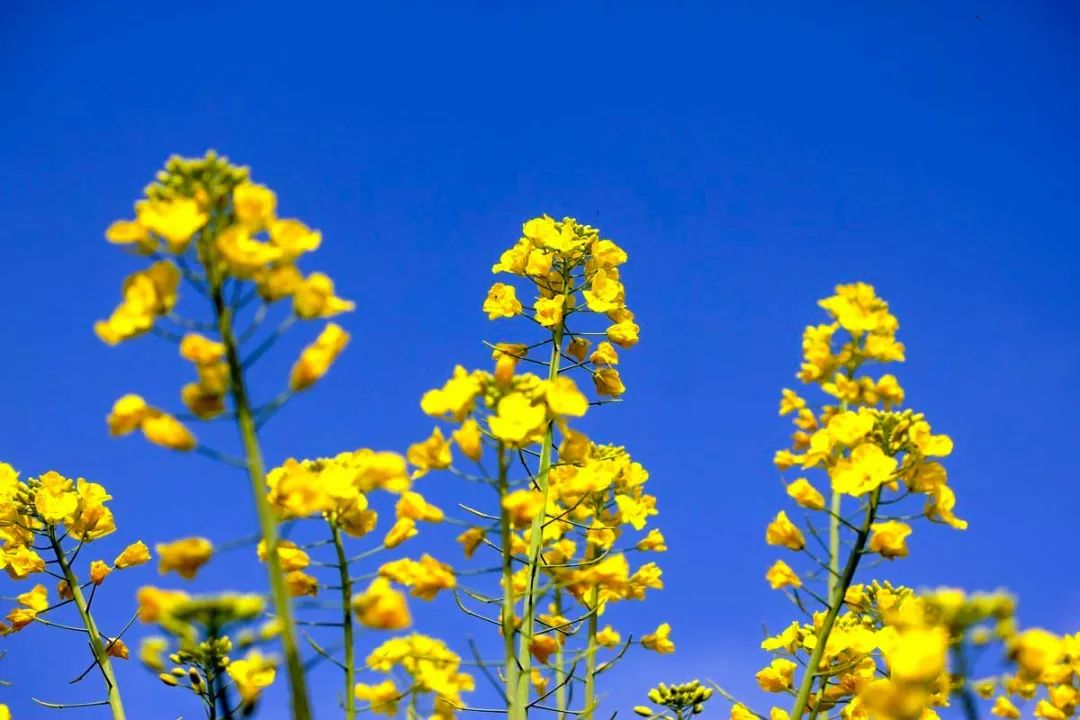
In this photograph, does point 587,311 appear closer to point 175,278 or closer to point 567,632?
point 567,632

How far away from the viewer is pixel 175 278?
2.89 m

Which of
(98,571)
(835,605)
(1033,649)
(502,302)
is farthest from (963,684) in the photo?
(98,571)

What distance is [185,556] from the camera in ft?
8.97

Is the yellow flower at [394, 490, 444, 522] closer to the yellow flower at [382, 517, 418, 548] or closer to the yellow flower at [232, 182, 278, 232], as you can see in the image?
the yellow flower at [382, 517, 418, 548]

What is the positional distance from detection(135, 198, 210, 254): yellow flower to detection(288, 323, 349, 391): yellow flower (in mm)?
488

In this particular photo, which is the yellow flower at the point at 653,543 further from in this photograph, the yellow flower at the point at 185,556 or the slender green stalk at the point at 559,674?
the yellow flower at the point at 185,556

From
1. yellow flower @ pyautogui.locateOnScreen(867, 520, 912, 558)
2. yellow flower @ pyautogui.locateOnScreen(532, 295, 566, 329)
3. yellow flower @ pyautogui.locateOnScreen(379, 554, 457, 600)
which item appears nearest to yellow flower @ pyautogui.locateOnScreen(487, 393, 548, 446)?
yellow flower @ pyautogui.locateOnScreen(379, 554, 457, 600)

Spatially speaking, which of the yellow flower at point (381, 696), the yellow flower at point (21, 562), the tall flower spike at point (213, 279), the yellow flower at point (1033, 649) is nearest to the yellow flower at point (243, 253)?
the tall flower spike at point (213, 279)

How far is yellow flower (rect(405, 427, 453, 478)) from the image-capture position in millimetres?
3625

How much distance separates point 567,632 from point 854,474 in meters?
1.86

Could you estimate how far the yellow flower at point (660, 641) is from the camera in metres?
6.71

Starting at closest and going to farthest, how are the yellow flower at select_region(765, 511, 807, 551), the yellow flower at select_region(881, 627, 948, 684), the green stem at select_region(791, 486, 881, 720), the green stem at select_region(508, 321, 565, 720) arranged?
1. the yellow flower at select_region(881, 627, 948, 684)
2. the green stem at select_region(508, 321, 565, 720)
3. the green stem at select_region(791, 486, 881, 720)
4. the yellow flower at select_region(765, 511, 807, 551)

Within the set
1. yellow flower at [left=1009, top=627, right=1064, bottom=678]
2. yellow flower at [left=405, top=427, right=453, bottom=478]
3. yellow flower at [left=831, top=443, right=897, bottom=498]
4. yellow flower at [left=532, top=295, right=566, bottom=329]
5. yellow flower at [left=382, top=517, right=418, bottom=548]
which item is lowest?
yellow flower at [left=1009, top=627, right=1064, bottom=678]

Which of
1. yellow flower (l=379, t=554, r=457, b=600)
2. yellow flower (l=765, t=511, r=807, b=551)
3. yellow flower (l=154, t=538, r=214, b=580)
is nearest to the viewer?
yellow flower (l=154, t=538, r=214, b=580)
